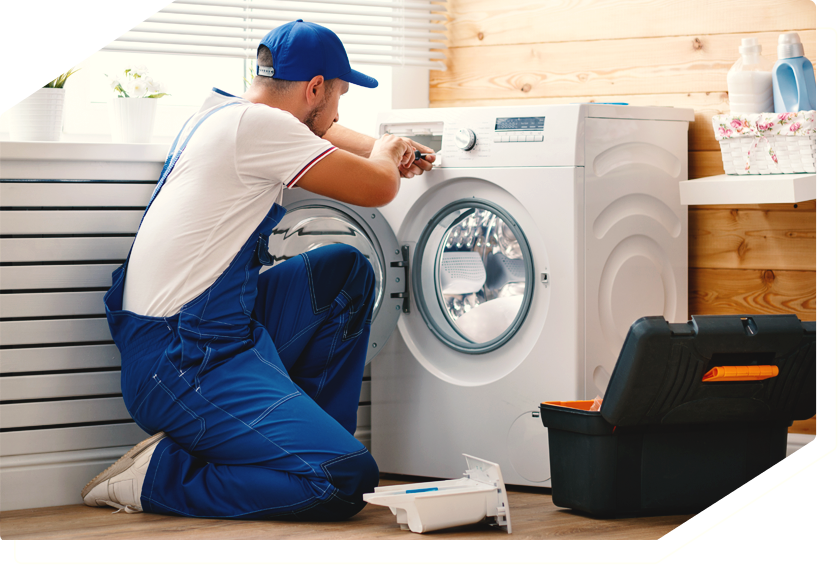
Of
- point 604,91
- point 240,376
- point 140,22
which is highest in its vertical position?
point 140,22

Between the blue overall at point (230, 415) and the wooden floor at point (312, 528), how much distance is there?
5 cm

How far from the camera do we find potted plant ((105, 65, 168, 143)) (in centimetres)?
242

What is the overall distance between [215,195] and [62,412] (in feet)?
2.34

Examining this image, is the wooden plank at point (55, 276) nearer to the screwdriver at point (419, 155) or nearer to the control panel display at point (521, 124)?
the screwdriver at point (419, 155)

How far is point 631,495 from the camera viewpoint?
75.5 inches

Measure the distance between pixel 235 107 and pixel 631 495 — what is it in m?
1.21

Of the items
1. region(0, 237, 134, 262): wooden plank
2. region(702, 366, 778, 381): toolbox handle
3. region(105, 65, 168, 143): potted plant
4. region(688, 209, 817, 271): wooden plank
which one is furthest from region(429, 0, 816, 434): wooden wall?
region(0, 237, 134, 262): wooden plank

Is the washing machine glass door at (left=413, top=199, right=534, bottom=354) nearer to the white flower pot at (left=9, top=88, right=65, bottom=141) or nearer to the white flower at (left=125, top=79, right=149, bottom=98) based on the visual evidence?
the white flower at (left=125, top=79, right=149, bottom=98)

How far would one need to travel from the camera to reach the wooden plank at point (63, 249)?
2.12 meters

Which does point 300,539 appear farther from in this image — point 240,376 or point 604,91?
point 604,91

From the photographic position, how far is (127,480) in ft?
6.54

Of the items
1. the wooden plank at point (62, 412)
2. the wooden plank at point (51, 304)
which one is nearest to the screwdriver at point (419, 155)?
the wooden plank at point (51, 304)

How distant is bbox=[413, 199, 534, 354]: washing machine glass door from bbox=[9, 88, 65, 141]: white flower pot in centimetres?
103

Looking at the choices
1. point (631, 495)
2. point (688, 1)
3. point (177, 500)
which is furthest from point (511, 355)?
point (688, 1)
